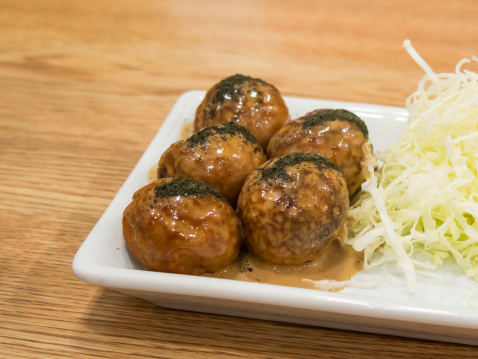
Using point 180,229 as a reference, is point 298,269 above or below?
below

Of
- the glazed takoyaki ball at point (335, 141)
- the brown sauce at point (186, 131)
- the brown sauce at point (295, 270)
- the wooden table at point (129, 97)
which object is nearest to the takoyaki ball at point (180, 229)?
the brown sauce at point (295, 270)

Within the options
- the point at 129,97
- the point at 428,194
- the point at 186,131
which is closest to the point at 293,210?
the point at 428,194

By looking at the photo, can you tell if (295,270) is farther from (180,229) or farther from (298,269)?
(180,229)

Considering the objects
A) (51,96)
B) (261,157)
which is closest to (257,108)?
(261,157)

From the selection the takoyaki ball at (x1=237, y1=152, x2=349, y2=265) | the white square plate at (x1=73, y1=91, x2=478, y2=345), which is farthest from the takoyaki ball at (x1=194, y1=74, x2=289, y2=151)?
the white square plate at (x1=73, y1=91, x2=478, y2=345)

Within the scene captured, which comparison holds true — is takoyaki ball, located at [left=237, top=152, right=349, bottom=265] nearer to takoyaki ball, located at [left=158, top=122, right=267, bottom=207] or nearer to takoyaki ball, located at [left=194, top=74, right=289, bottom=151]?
takoyaki ball, located at [left=158, top=122, right=267, bottom=207]

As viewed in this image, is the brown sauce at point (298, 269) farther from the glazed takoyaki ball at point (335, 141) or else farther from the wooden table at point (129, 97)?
the glazed takoyaki ball at point (335, 141)
